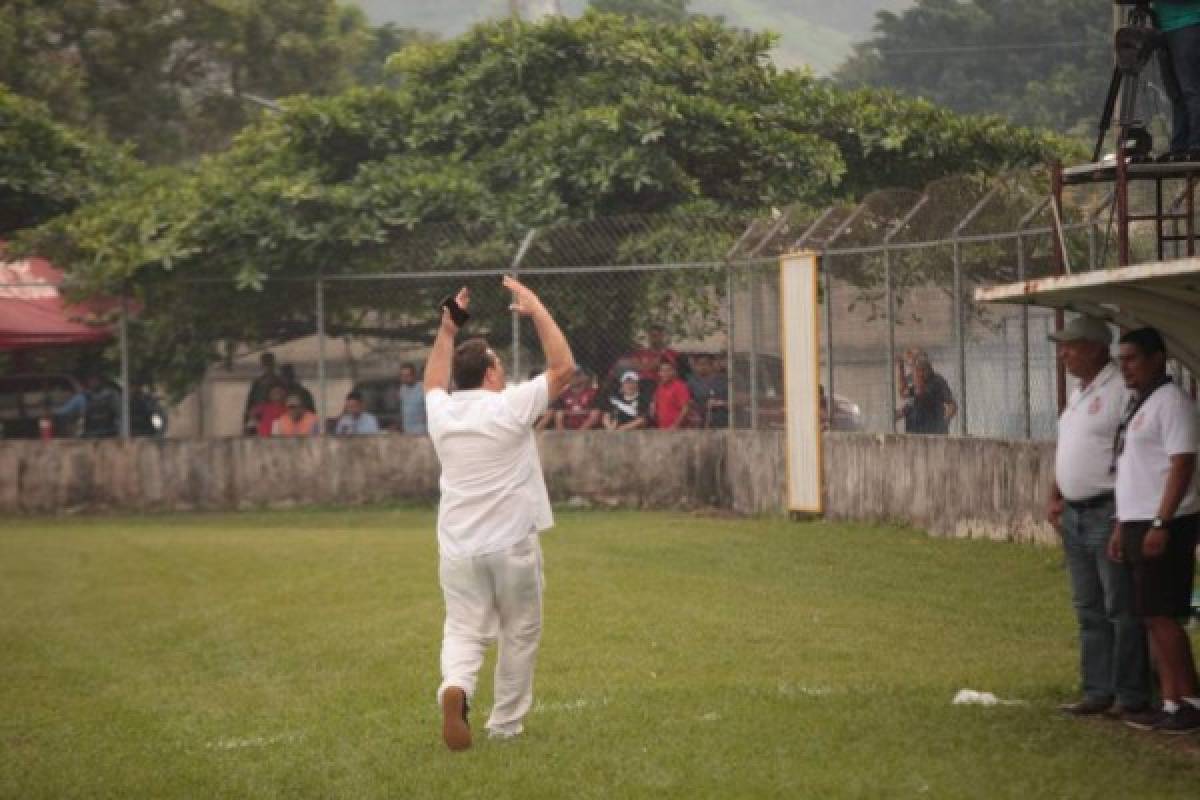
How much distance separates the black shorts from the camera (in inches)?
409

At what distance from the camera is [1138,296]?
1046cm

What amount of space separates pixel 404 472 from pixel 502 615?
17736mm

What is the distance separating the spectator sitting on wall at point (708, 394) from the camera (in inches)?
1064

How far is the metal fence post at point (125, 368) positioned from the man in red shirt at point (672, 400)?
6.61 metres

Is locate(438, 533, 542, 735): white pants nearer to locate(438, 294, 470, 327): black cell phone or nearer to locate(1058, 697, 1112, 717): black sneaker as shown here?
locate(438, 294, 470, 327): black cell phone

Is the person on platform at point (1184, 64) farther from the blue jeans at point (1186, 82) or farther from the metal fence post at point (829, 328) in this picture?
the metal fence post at point (829, 328)

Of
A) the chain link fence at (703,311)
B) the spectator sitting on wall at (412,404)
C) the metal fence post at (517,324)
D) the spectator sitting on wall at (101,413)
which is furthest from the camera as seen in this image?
the spectator sitting on wall at (101,413)

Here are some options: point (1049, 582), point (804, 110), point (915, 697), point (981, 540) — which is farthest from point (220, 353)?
point (915, 697)

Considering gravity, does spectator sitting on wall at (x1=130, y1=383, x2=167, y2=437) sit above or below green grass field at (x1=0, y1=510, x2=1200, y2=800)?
above

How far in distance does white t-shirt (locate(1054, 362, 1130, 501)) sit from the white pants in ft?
8.31

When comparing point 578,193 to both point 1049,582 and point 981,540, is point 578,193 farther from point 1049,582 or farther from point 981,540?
point 1049,582

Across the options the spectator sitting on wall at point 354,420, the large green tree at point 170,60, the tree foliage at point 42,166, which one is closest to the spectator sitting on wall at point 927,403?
the spectator sitting on wall at point 354,420

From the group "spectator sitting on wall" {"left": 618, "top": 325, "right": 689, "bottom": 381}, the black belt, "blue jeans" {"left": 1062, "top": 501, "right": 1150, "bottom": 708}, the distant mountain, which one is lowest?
"blue jeans" {"left": 1062, "top": 501, "right": 1150, "bottom": 708}

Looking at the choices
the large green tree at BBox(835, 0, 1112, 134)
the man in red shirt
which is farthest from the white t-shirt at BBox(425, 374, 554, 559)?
the large green tree at BBox(835, 0, 1112, 134)
